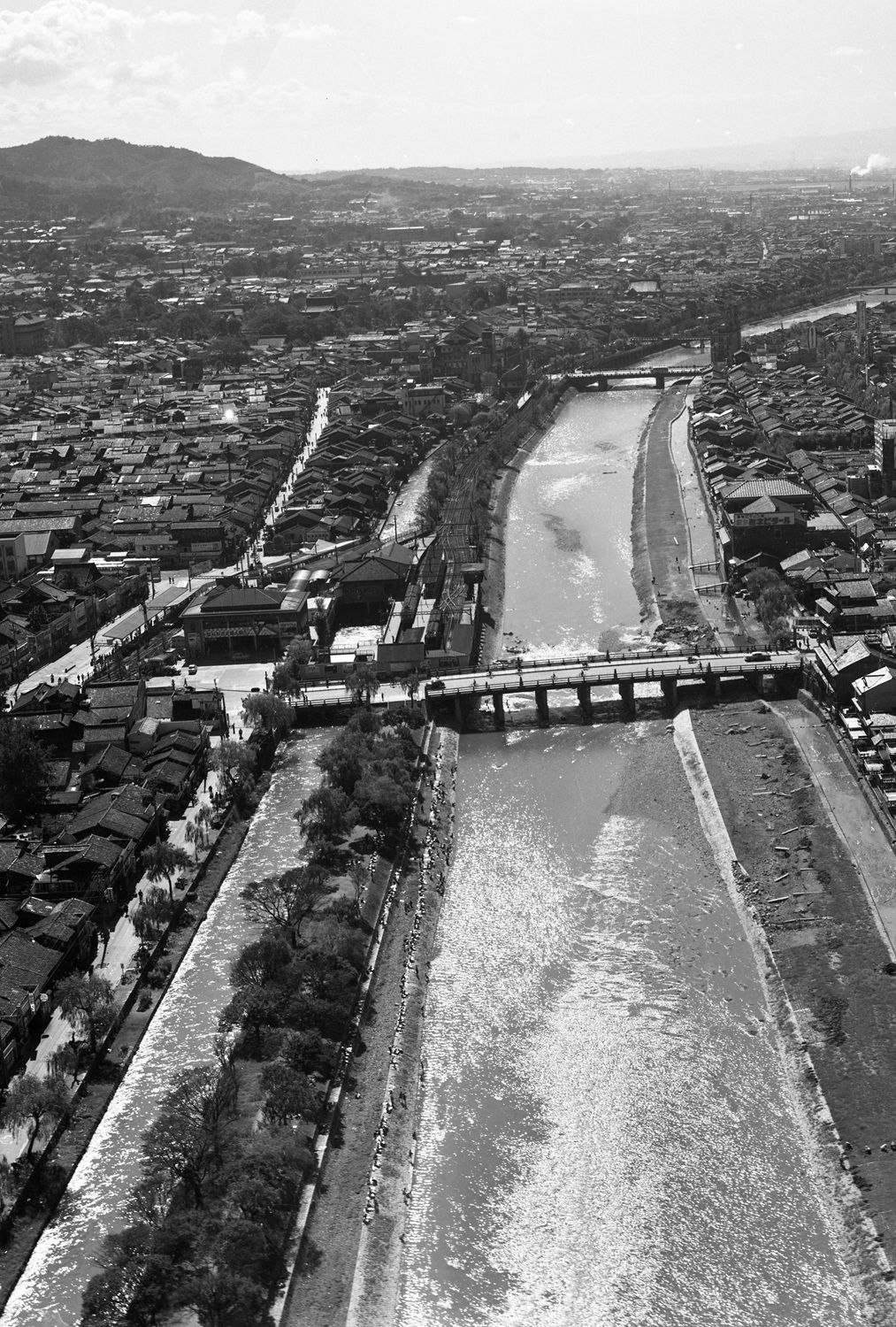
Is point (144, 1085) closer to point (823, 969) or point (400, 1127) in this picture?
point (400, 1127)

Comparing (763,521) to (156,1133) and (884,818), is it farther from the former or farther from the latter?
(156,1133)

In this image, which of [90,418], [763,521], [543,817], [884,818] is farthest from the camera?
[90,418]

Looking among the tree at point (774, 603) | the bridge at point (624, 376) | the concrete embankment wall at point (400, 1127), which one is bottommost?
the bridge at point (624, 376)

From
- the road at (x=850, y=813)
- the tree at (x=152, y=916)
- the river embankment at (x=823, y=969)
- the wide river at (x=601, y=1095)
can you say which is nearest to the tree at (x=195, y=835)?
the tree at (x=152, y=916)

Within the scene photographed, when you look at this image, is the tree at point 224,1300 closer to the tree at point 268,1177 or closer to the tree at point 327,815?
the tree at point 268,1177

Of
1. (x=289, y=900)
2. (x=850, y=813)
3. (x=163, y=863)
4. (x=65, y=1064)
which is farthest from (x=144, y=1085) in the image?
(x=850, y=813)

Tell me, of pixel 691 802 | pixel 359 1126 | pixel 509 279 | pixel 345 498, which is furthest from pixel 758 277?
pixel 359 1126
